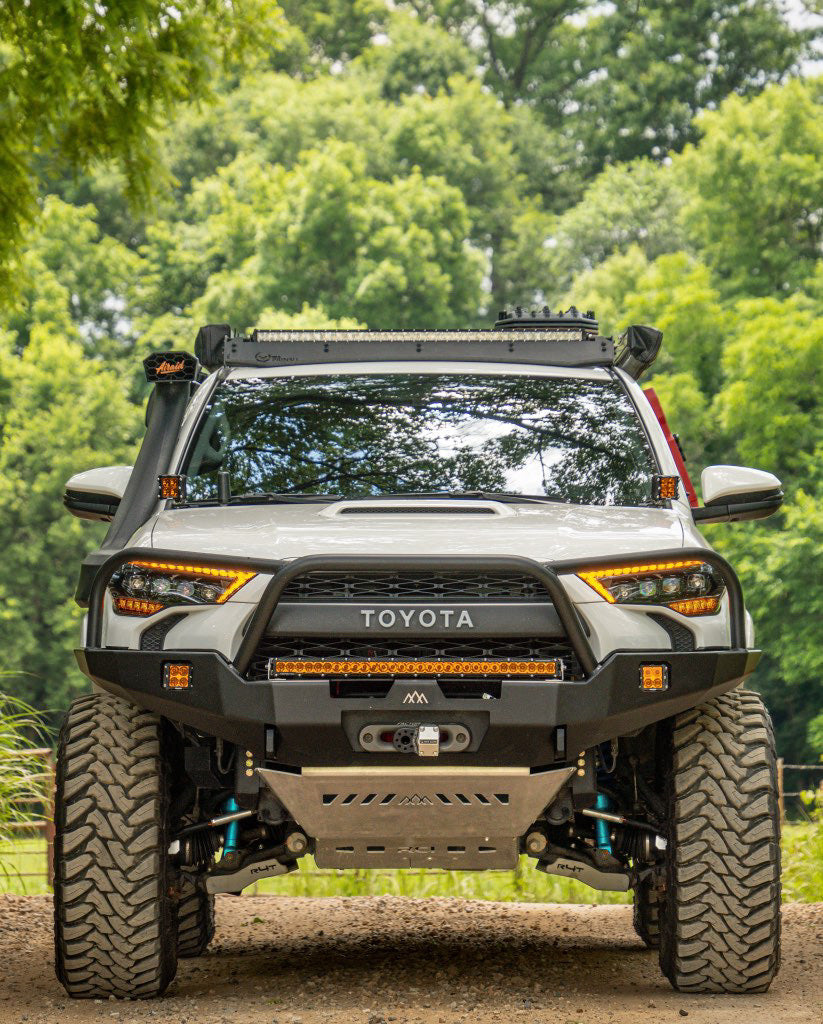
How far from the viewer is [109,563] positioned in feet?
18.1

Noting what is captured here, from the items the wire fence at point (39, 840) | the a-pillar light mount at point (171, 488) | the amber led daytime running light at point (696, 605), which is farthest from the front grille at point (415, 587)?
the wire fence at point (39, 840)

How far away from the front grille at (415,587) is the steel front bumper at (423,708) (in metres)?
0.27

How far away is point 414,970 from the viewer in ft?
22.2

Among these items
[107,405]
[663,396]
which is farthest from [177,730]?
[107,405]

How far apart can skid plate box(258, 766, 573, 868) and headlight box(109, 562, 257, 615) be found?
582mm

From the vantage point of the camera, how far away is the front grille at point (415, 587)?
5.34 metres

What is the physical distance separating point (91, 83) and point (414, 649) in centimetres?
419

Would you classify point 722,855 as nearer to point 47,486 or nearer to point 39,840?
point 39,840

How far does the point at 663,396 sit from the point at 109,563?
1310 inches

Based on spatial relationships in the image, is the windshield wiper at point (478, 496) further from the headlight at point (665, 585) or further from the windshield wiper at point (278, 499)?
the headlight at point (665, 585)

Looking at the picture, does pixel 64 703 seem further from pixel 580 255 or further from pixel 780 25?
pixel 780 25

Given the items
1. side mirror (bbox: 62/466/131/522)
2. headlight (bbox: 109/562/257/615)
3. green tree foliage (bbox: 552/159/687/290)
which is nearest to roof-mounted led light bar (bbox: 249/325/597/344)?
side mirror (bbox: 62/466/131/522)

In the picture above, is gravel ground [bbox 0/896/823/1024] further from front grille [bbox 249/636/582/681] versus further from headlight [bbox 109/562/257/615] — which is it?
headlight [bbox 109/562/257/615]

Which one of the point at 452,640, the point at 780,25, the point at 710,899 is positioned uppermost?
the point at 780,25
